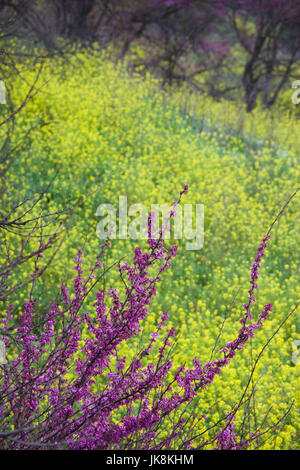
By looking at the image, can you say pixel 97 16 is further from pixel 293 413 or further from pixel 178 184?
pixel 293 413

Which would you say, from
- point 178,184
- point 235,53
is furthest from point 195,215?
point 235,53

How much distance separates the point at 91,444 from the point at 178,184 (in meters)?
6.23

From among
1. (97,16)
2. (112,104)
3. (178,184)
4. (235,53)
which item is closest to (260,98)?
(235,53)

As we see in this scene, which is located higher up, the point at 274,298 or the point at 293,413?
the point at 274,298

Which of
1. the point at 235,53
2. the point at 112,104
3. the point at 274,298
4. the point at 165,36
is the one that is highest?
the point at 235,53

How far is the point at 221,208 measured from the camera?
7121 mm

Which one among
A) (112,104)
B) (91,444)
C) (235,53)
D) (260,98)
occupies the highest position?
(235,53)

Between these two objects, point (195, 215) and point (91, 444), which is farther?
point (195, 215)

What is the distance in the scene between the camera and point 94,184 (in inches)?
299

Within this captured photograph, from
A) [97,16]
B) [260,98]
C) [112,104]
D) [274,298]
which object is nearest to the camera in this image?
[274,298]

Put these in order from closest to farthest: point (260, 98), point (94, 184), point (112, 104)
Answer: point (94, 184) < point (112, 104) < point (260, 98)
